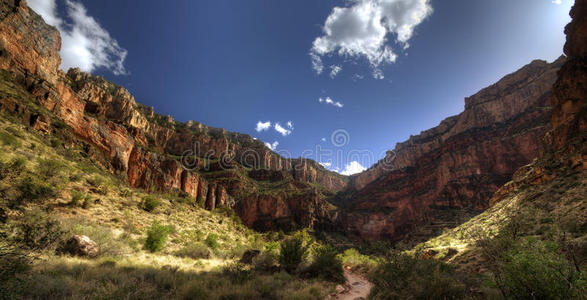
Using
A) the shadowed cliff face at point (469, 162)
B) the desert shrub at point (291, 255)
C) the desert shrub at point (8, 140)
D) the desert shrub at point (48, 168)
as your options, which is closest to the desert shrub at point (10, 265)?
the desert shrub at point (291, 255)

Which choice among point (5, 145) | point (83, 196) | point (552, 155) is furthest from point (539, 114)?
point (5, 145)

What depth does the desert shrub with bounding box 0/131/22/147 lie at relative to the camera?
1294cm

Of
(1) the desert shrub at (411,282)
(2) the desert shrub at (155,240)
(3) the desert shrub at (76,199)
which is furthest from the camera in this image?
(3) the desert shrub at (76,199)

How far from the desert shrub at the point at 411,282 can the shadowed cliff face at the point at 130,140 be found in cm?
3099

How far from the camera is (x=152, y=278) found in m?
6.40

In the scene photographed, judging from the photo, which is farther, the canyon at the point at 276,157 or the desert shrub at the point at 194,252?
the canyon at the point at 276,157

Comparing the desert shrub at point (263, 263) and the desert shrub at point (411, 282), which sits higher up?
the desert shrub at point (411, 282)

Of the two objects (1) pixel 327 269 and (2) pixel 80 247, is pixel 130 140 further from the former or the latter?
(1) pixel 327 269

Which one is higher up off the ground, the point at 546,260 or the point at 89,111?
the point at 89,111

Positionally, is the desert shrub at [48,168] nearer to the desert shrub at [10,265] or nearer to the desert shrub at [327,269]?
the desert shrub at [10,265]

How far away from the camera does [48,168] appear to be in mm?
12828

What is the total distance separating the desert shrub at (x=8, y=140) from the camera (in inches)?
509

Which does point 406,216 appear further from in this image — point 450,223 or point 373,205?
point 450,223

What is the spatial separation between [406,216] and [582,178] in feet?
224
